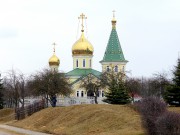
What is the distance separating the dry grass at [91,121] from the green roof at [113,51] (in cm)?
4576

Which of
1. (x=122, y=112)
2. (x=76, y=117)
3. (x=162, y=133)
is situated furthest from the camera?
(x=76, y=117)

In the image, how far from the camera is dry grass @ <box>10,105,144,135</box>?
93.6ft

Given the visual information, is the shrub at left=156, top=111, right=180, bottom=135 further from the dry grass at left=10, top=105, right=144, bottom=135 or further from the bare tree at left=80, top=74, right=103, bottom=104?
the bare tree at left=80, top=74, right=103, bottom=104

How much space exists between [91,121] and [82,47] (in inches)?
2116

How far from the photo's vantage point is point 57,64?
9088cm

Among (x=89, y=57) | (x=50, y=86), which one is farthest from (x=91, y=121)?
(x=89, y=57)

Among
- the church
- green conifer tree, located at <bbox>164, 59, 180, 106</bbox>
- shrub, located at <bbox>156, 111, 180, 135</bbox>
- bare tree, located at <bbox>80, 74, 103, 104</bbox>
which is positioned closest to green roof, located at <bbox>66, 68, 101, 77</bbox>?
the church

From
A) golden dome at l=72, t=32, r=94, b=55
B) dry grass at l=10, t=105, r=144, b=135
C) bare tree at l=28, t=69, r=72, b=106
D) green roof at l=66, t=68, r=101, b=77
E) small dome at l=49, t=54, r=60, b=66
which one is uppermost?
golden dome at l=72, t=32, r=94, b=55

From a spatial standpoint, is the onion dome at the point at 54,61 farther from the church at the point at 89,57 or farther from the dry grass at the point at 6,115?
the dry grass at the point at 6,115

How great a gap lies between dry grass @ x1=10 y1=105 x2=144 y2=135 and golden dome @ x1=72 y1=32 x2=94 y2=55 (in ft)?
142

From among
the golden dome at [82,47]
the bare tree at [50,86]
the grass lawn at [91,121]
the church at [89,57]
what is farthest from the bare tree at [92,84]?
the grass lawn at [91,121]

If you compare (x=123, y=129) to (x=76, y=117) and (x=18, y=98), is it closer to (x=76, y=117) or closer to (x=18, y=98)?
(x=76, y=117)

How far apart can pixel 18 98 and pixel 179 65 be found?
4325cm

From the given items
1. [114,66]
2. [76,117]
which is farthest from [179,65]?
[114,66]
